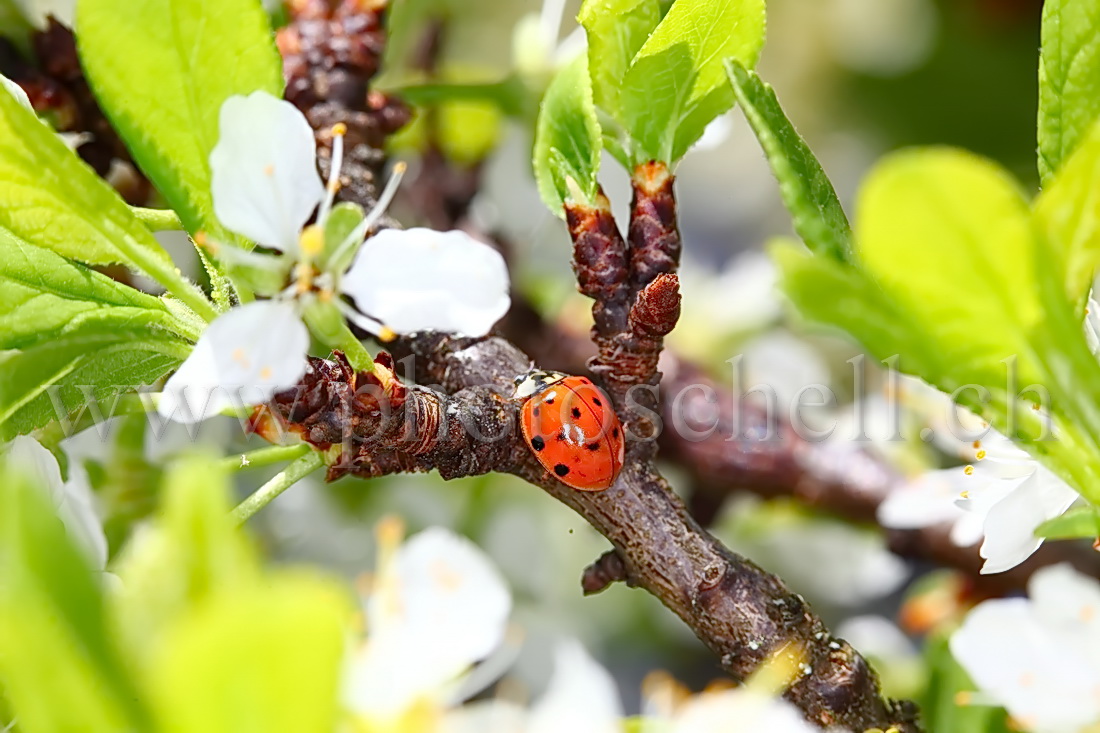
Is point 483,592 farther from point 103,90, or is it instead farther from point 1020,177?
point 1020,177

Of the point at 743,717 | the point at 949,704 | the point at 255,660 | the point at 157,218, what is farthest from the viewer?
the point at 949,704

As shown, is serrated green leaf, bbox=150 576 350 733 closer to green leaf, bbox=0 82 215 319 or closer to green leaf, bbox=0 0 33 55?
green leaf, bbox=0 82 215 319

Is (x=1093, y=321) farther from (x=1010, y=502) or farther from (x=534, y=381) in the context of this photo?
(x=534, y=381)

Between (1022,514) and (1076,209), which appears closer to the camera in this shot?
(1076,209)

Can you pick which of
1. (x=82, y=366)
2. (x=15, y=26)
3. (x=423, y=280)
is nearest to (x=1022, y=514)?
(x=423, y=280)

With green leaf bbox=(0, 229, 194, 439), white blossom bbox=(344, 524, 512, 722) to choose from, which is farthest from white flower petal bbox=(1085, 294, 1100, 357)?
green leaf bbox=(0, 229, 194, 439)

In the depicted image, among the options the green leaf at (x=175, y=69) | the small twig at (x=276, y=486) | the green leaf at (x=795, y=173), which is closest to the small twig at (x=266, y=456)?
the small twig at (x=276, y=486)
